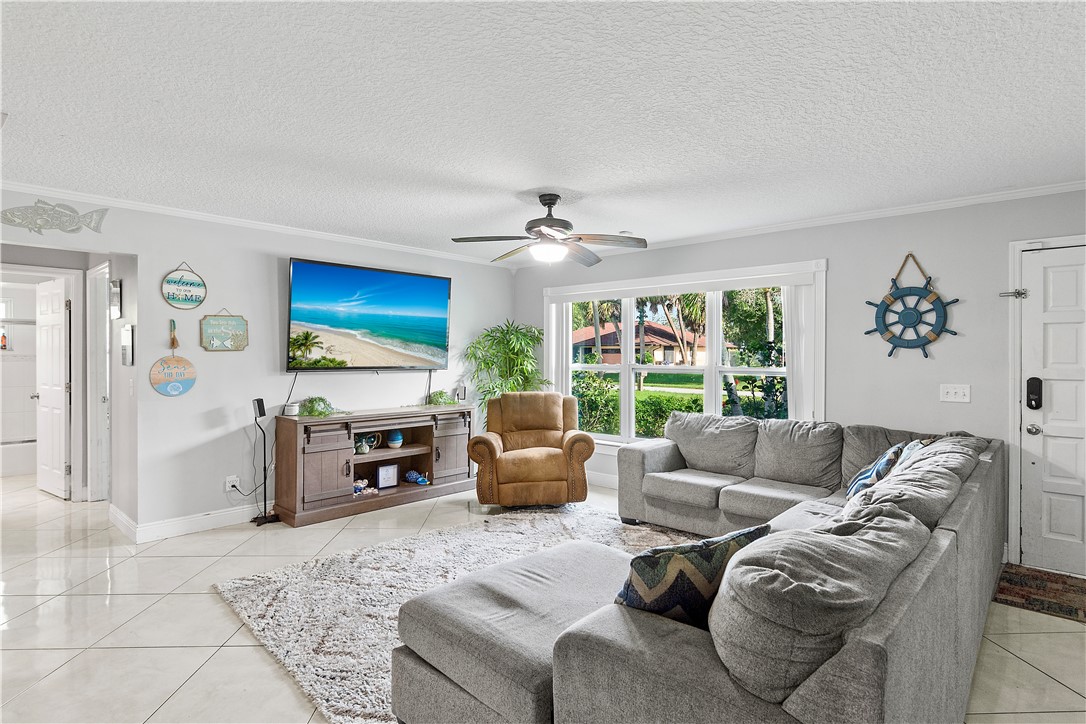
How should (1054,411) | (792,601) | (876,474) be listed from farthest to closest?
(1054,411) → (876,474) → (792,601)

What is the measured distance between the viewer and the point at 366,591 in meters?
3.05

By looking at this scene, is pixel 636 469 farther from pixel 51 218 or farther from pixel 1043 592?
pixel 51 218

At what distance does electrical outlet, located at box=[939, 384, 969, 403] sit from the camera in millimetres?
3701

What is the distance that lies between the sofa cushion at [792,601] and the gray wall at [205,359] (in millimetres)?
4037

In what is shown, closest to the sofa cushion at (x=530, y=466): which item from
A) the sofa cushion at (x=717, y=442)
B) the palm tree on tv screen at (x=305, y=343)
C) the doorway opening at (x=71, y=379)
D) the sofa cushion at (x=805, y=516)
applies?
the sofa cushion at (x=717, y=442)

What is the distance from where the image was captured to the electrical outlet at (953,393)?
3701 mm

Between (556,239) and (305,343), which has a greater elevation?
(556,239)

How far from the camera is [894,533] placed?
1.51 meters

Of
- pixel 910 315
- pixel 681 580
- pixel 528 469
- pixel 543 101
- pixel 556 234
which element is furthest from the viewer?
pixel 528 469

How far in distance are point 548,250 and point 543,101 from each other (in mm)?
1489

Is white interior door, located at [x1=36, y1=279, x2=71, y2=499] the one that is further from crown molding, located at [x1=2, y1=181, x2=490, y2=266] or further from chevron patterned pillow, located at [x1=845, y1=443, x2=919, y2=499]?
chevron patterned pillow, located at [x1=845, y1=443, x2=919, y2=499]

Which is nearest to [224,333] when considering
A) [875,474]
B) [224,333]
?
[224,333]

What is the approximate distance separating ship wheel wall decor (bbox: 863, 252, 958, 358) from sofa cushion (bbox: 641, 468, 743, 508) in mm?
1441

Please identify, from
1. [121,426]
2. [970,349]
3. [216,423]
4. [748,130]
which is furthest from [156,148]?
[970,349]
